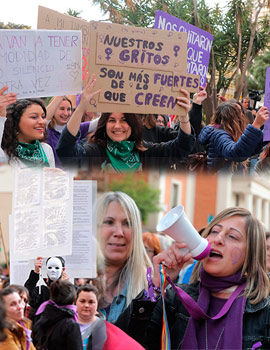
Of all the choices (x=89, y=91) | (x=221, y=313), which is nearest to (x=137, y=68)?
(x=89, y=91)

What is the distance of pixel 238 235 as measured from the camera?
3.49 meters

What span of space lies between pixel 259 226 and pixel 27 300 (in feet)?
4.24

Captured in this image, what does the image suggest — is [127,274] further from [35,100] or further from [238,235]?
[35,100]

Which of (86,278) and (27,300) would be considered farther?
(86,278)

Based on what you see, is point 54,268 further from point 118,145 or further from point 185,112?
point 185,112

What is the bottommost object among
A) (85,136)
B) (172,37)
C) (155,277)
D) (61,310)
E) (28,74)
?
(61,310)

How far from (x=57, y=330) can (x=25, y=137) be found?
1373 mm

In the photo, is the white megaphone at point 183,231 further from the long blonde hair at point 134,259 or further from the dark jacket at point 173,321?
the long blonde hair at point 134,259

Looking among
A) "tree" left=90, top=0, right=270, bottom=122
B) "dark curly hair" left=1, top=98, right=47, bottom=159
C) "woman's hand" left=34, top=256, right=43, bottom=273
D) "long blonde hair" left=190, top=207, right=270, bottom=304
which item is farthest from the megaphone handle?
"tree" left=90, top=0, right=270, bottom=122

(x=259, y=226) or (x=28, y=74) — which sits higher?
(x=28, y=74)

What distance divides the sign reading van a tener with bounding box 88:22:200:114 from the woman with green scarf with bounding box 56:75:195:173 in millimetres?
70

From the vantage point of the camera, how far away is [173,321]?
3.47 m

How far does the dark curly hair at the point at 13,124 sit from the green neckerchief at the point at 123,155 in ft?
1.59

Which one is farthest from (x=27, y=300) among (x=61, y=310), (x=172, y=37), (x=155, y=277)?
(x=172, y=37)
